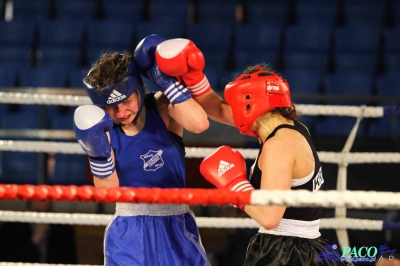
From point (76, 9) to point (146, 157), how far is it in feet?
14.1

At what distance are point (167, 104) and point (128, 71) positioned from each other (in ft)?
0.66

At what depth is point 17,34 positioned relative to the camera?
559cm

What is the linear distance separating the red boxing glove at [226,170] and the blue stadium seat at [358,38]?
383 centimetres

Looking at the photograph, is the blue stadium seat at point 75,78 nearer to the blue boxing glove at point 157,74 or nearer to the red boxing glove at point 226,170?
the blue boxing glove at point 157,74

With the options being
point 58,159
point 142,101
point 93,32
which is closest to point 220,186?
point 142,101

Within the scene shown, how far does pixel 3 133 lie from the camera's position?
147 inches

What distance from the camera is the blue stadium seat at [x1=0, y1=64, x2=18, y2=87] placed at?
17.0 feet

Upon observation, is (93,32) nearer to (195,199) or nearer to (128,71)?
(128,71)

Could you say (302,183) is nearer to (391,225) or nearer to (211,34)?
(391,225)

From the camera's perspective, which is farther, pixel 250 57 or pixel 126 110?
pixel 250 57

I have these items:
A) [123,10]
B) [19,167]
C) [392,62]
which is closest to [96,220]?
[19,167]

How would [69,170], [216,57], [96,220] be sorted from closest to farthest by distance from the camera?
[96,220]
[69,170]
[216,57]

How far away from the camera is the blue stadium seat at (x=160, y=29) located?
215 inches

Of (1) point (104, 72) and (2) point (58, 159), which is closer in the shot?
(1) point (104, 72)
